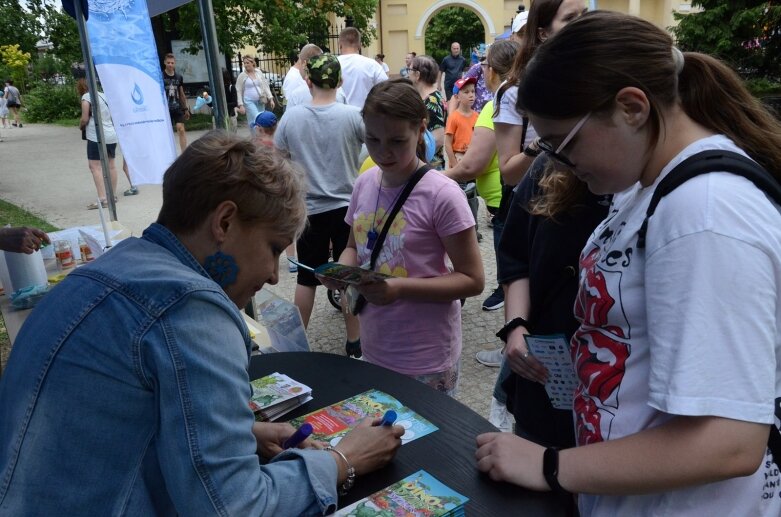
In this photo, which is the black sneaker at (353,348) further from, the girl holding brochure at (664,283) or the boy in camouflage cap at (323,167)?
the girl holding brochure at (664,283)

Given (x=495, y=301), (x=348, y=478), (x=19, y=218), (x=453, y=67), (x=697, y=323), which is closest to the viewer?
(x=697, y=323)

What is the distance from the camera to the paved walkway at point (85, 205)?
403 cm

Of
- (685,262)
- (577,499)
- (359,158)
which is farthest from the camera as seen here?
(359,158)

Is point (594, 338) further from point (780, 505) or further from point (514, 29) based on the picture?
point (514, 29)

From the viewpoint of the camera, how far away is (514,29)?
4391mm

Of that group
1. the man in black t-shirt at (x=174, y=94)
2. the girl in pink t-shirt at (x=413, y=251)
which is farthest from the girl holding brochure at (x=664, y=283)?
the man in black t-shirt at (x=174, y=94)

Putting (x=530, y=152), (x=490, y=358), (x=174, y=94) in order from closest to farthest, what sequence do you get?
(x=530, y=152), (x=490, y=358), (x=174, y=94)

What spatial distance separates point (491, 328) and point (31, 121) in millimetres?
25442

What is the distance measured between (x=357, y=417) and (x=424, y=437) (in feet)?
0.65

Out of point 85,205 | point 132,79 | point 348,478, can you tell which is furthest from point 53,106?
point 348,478

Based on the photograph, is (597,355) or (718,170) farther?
(597,355)

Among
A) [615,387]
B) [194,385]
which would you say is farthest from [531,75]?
[194,385]

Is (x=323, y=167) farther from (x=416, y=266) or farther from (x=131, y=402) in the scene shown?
(x=131, y=402)

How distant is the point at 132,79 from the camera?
3191 millimetres
